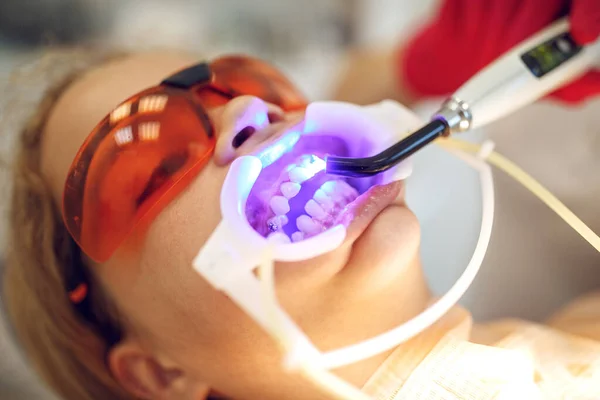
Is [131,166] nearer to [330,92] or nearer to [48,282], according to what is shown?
[48,282]

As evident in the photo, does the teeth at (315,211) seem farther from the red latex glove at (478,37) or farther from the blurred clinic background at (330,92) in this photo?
the red latex glove at (478,37)

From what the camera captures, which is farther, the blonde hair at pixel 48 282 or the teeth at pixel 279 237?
the blonde hair at pixel 48 282

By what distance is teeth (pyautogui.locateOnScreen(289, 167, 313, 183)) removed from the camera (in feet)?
1.82

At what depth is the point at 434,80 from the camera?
39.8 inches

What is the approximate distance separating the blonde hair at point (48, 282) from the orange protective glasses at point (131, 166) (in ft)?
0.46

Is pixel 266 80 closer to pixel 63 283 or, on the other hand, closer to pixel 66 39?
pixel 63 283

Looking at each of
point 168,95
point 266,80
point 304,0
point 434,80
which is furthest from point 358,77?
point 168,95

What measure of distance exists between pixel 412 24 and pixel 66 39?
710mm

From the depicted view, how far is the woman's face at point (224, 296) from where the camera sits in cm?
53

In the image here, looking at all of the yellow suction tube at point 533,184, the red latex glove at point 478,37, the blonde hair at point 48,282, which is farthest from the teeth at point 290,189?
the red latex glove at point 478,37

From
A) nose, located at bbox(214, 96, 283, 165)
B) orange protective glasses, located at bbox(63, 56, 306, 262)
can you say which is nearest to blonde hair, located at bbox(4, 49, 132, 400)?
orange protective glasses, located at bbox(63, 56, 306, 262)

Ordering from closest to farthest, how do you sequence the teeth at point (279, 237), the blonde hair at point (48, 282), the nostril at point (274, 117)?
the teeth at point (279, 237), the nostril at point (274, 117), the blonde hair at point (48, 282)

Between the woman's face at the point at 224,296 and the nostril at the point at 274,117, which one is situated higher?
the nostril at the point at 274,117

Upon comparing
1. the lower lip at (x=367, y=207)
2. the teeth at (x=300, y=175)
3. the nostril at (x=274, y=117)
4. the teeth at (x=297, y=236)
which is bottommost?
the lower lip at (x=367, y=207)
